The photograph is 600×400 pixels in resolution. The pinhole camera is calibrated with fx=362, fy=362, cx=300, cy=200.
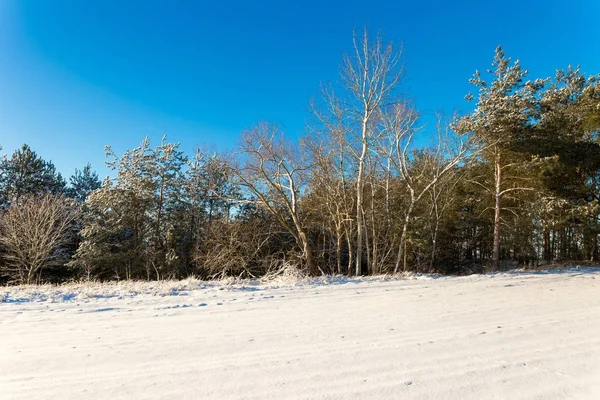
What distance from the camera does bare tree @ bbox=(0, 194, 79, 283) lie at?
2120cm

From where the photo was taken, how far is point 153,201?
25.1 metres

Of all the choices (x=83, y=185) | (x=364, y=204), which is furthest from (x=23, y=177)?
(x=364, y=204)

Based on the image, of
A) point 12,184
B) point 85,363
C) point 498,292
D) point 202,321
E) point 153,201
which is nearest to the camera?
point 85,363

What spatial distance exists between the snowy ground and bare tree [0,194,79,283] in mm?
17505

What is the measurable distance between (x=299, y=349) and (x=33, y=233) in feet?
77.9

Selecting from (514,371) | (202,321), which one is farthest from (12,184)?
(514,371)

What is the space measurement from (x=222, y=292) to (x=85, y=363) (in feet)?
15.3

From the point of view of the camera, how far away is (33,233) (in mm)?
21375

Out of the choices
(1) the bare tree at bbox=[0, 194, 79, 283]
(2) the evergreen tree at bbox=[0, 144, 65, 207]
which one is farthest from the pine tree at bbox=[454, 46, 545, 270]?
(2) the evergreen tree at bbox=[0, 144, 65, 207]

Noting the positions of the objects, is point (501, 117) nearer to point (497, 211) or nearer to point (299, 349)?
point (497, 211)

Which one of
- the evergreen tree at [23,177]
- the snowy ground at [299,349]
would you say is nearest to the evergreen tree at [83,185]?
the evergreen tree at [23,177]

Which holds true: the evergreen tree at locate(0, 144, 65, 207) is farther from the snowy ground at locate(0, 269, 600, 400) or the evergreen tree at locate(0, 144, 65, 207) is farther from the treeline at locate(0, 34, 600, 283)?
the snowy ground at locate(0, 269, 600, 400)

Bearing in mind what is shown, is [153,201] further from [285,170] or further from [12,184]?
[285,170]

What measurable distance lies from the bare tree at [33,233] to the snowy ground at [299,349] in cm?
1751
